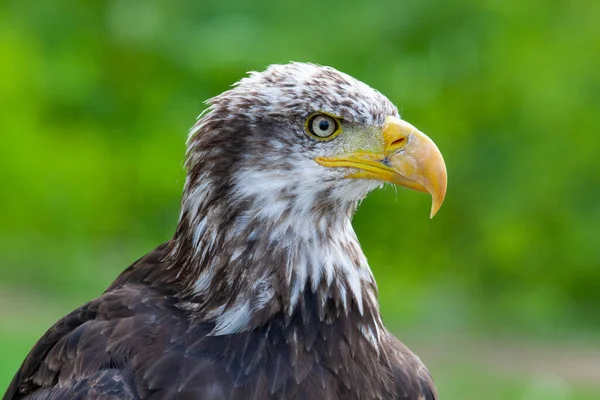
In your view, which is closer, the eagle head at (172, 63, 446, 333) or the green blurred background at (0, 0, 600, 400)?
the eagle head at (172, 63, 446, 333)

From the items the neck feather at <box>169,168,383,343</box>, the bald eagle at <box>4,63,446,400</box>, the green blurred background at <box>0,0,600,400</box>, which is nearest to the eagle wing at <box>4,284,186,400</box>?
the bald eagle at <box>4,63,446,400</box>

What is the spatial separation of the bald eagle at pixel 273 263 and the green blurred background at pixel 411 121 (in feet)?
24.5

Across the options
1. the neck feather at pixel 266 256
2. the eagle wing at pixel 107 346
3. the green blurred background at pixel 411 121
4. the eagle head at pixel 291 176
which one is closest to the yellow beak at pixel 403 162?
the eagle head at pixel 291 176

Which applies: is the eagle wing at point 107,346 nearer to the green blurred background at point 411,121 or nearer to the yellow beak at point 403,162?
the yellow beak at point 403,162

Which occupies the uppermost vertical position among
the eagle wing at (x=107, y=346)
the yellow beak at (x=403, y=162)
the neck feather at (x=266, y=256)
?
the yellow beak at (x=403, y=162)

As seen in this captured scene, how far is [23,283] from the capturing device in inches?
451

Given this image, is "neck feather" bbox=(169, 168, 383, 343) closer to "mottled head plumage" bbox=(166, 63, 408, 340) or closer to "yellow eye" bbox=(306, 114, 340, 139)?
"mottled head plumage" bbox=(166, 63, 408, 340)

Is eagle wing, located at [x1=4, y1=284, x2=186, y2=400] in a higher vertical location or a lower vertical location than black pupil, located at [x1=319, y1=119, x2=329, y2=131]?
lower

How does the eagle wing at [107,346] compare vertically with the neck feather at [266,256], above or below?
below

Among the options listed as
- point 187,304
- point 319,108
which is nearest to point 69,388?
point 187,304

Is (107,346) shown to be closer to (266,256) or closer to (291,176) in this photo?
(266,256)

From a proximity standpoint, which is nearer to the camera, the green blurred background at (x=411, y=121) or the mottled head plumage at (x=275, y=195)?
the mottled head plumage at (x=275, y=195)

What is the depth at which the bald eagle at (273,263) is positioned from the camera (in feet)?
13.0

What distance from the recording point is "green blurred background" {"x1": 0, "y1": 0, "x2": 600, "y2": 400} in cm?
1259
